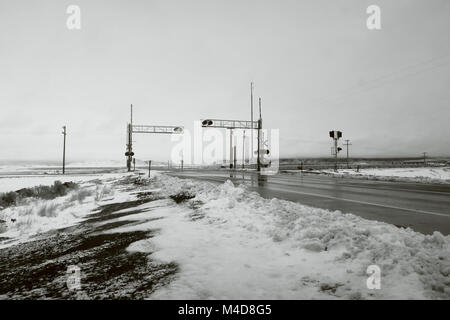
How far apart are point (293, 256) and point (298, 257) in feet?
0.25

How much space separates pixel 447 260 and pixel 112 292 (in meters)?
4.04

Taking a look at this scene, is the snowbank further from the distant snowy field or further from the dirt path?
the dirt path

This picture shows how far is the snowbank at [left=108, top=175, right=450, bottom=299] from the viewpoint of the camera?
296 cm

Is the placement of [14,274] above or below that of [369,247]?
below

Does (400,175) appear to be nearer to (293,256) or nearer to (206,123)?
(206,123)

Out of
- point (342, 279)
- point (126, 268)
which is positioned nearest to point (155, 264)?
point (126, 268)

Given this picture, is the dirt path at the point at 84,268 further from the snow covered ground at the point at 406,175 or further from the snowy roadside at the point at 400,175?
the snow covered ground at the point at 406,175

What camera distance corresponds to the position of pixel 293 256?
13.2 ft

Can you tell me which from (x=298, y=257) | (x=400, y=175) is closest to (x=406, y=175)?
(x=400, y=175)

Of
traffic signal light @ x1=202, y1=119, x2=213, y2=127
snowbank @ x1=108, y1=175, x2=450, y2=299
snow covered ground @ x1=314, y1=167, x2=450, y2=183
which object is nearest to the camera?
snowbank @ x1=108, y1=175, x2=450, y2=299

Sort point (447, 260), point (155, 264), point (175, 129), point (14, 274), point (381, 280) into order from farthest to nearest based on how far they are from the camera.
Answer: point (175, 129) < point (14, 274) < point (155, 264) < point (447, 260) < point (381, 280)

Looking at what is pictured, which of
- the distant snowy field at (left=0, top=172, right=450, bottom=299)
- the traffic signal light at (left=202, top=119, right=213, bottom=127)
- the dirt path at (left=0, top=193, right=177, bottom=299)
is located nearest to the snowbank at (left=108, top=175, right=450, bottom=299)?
the distant snowy field at (left=0, top=172, right=450, bottom=299)
